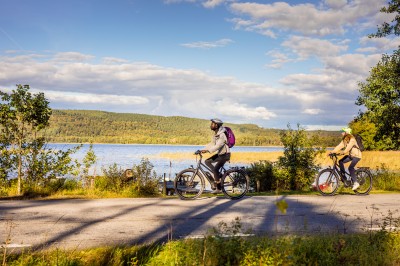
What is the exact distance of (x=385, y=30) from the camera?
20828 millimetres

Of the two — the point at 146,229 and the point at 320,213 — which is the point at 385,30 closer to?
the point at 320,213

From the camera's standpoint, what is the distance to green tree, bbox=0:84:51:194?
1214cm

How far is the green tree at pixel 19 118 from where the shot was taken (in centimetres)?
1214

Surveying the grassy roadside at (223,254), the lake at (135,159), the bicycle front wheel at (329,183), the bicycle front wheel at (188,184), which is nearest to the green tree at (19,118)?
the lake at (135,159)

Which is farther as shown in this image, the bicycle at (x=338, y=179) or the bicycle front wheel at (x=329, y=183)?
the bicycle at (x=338, y=179)

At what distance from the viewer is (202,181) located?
11594 millimetres

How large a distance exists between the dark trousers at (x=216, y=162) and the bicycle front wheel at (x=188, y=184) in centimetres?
43

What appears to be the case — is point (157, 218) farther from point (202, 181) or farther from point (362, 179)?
point (362, 179)

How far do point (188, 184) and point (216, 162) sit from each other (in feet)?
3.59

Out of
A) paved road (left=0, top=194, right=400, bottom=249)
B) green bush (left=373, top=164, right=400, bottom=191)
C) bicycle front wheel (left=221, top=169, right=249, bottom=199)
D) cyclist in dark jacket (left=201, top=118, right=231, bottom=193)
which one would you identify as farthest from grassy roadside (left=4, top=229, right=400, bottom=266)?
green bush (left=373, top=164, right=400, bottom=191)

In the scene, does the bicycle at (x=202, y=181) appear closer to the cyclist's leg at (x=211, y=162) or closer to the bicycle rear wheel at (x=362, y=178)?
the cyclist's leg at (x=211, y=162)

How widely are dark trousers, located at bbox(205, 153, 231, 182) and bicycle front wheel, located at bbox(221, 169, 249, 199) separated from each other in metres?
0.24

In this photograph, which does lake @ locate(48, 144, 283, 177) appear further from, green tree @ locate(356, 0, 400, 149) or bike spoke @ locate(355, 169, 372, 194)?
green tree @ locate(356, 0, 400, 149)

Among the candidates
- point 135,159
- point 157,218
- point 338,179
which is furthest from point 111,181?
point 135,159
